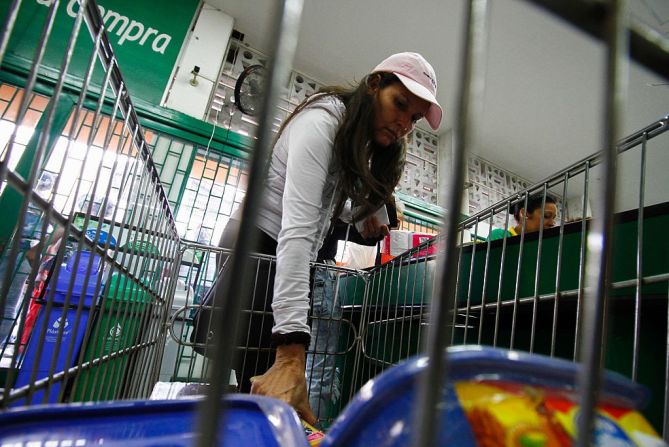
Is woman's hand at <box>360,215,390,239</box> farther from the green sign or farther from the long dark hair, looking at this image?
the green sign

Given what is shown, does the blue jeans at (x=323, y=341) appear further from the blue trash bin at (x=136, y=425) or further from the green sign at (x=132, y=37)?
the green sign at (x=132, y=37)

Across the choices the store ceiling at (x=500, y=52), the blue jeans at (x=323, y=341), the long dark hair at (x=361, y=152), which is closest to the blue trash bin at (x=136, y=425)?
the long dark hair at (x=361, y=152)

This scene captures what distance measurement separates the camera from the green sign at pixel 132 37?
2.45 metres

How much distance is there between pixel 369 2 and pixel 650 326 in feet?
9.56

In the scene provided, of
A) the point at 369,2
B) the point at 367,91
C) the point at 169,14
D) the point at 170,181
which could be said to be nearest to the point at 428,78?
the point at 367,91

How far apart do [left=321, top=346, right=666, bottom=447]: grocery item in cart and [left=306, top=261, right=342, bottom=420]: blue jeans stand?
1.15 metres

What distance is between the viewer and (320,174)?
2.52ft

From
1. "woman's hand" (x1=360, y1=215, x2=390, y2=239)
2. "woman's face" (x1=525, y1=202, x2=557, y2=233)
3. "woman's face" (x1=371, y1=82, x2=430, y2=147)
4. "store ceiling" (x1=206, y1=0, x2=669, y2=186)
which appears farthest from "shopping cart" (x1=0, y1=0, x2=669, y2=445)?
"store ceiling" (x1=206, y1=0, x2=669, y2=186)

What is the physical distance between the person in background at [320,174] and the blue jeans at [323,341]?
394 millimetres

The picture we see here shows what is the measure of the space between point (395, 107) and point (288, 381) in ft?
2.31

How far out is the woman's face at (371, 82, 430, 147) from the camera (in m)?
0.92

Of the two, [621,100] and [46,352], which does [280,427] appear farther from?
[46,352]

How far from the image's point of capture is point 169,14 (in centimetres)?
283

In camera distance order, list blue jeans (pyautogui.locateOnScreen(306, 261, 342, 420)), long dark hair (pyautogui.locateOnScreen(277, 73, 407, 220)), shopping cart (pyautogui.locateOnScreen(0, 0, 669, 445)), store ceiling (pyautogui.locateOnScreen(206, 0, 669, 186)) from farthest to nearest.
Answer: store ceiling (pyautogui.locateOnScreen(206, 0, 669, 186))
blue jeans (pyautogui.locateOnScreen(306, 261, 342, 420))
long dark hair (pyautogui.locateOnScreen(277, 73, 407, 220))
shopping cart (pyautogui.locateOnScreen(0, 0, 669, 445))
